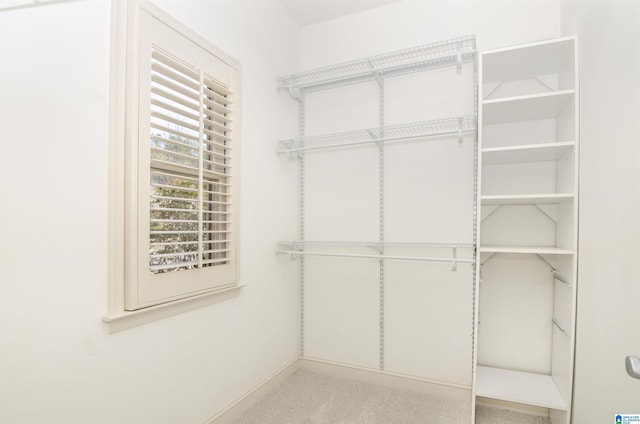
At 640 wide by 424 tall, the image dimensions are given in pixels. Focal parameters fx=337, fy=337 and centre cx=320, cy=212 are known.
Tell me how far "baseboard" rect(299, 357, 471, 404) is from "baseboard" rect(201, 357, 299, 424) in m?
0.17

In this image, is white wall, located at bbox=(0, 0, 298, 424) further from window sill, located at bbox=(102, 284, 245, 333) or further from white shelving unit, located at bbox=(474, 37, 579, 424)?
white shelving unit, located at bbox=(474, 37, 579, 424)

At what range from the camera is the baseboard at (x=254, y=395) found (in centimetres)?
189

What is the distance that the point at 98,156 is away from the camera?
129cm

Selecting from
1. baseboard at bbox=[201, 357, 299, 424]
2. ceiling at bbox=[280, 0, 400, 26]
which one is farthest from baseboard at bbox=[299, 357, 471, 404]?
ceiling at bbox=[280, 0, 400, 26]

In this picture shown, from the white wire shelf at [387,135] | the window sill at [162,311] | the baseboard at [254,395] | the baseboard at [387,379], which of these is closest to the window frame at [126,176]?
the window sill at [162,311]

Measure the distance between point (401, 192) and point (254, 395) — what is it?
1.66m

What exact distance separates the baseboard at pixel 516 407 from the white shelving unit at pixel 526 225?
27 mm

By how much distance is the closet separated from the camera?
1.91 meters

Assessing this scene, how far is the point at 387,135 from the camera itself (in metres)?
2.44

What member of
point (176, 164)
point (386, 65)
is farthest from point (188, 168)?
point (386, 65)

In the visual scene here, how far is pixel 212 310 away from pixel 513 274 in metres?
1.88

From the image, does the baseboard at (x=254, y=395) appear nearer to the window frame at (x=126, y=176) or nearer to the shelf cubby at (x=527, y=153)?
the window frame at (x=126, y=176)

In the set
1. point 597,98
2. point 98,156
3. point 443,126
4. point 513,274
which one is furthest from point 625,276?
point 98,156

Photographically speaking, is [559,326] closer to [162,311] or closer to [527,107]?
[527,107]
